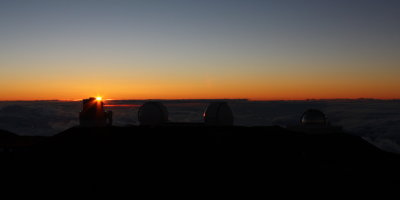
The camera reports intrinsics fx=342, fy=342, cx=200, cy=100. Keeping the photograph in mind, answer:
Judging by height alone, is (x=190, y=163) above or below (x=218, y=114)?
below

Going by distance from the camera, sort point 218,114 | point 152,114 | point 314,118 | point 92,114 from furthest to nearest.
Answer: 1. point 152,114
2. point 218,114
3. point 314,118
4. point 92,114

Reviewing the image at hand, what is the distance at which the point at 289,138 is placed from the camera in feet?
83.6

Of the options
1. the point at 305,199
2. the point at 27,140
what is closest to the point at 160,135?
the point at 305,199

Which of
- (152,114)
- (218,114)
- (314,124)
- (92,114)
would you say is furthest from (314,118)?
Result: (92,114)

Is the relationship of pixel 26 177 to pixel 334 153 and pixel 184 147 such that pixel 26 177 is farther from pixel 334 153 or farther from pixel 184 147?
pixel 334 153

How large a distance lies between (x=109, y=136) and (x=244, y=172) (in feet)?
36.1

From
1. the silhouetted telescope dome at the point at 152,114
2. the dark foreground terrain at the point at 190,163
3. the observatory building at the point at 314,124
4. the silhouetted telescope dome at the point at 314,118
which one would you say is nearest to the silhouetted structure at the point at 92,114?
the dark foreground terrain at the point at 190,163

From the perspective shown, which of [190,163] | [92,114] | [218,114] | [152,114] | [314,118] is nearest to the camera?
[190,163]

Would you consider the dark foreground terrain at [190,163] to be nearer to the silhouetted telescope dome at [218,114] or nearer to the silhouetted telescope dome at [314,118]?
the silhouetted telescope dome at [314,118]

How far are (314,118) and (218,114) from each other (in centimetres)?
896

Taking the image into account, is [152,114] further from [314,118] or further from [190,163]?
[314,118]

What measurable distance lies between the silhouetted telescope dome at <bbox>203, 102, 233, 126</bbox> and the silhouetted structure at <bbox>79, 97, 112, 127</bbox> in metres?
9.85

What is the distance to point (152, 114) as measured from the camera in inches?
1388

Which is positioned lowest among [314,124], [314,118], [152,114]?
[314,124]
